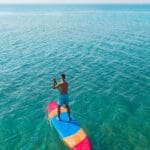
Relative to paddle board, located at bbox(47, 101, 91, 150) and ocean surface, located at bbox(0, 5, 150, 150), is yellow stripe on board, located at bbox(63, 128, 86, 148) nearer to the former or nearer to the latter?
paddle board, located at bbox(47, 101, 91, 150)

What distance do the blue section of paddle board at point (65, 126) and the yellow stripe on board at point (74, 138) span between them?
32cm

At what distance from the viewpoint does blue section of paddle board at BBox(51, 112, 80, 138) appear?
16531mm

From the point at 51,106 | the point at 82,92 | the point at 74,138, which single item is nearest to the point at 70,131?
the point at 74,138

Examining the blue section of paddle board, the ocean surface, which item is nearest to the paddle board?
the blue section of paddle board

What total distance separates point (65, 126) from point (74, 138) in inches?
62.6

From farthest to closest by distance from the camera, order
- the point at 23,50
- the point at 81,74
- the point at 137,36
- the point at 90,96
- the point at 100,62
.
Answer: the point at 137,36 → the point at 23,50 → the point at 100,62 → the point at 81,74 → the point at 90,96

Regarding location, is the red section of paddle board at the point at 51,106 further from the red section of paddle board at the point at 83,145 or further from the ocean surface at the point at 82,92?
the red section of paddle board at the point at 83,145

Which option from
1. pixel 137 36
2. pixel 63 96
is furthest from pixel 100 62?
pixel 137 36

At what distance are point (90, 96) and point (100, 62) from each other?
10560mm

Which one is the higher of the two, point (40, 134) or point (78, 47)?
point (40, 134)

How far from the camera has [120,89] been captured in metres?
24.1

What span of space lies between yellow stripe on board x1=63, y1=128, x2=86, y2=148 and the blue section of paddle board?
12.4 inches

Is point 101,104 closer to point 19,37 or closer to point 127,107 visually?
point 127,107

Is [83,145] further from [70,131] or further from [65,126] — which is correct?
[65,126]
